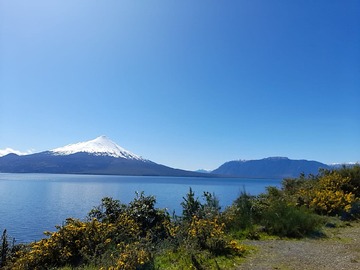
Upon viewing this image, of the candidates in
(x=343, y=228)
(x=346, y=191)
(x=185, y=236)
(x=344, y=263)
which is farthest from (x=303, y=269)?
(x=346, y=191)

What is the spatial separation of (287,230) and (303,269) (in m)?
3.37

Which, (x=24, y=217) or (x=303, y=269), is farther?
(x=24, y=217)

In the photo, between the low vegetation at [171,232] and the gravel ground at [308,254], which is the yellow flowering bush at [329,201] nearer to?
the low vegetation at [171,232]

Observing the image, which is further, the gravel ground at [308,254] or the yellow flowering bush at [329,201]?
the yellow flowering bush at [329,201]

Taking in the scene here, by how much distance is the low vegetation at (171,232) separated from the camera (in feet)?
21.9

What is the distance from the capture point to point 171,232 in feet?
29.1

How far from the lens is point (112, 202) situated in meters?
10.6

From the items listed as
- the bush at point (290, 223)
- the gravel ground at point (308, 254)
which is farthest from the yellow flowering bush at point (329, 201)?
the gravel ground at point (308, 254)

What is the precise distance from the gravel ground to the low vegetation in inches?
18.8

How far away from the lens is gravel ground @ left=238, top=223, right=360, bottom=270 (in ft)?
21.3

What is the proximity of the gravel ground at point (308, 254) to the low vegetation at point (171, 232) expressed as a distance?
1.57ft

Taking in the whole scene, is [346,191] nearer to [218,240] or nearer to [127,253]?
[218,240]

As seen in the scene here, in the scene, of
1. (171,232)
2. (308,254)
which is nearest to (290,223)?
(308,254)

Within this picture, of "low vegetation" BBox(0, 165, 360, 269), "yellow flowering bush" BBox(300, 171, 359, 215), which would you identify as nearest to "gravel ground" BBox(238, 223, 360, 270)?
"low vegetation" BBox(0, 165, 360, 269)
